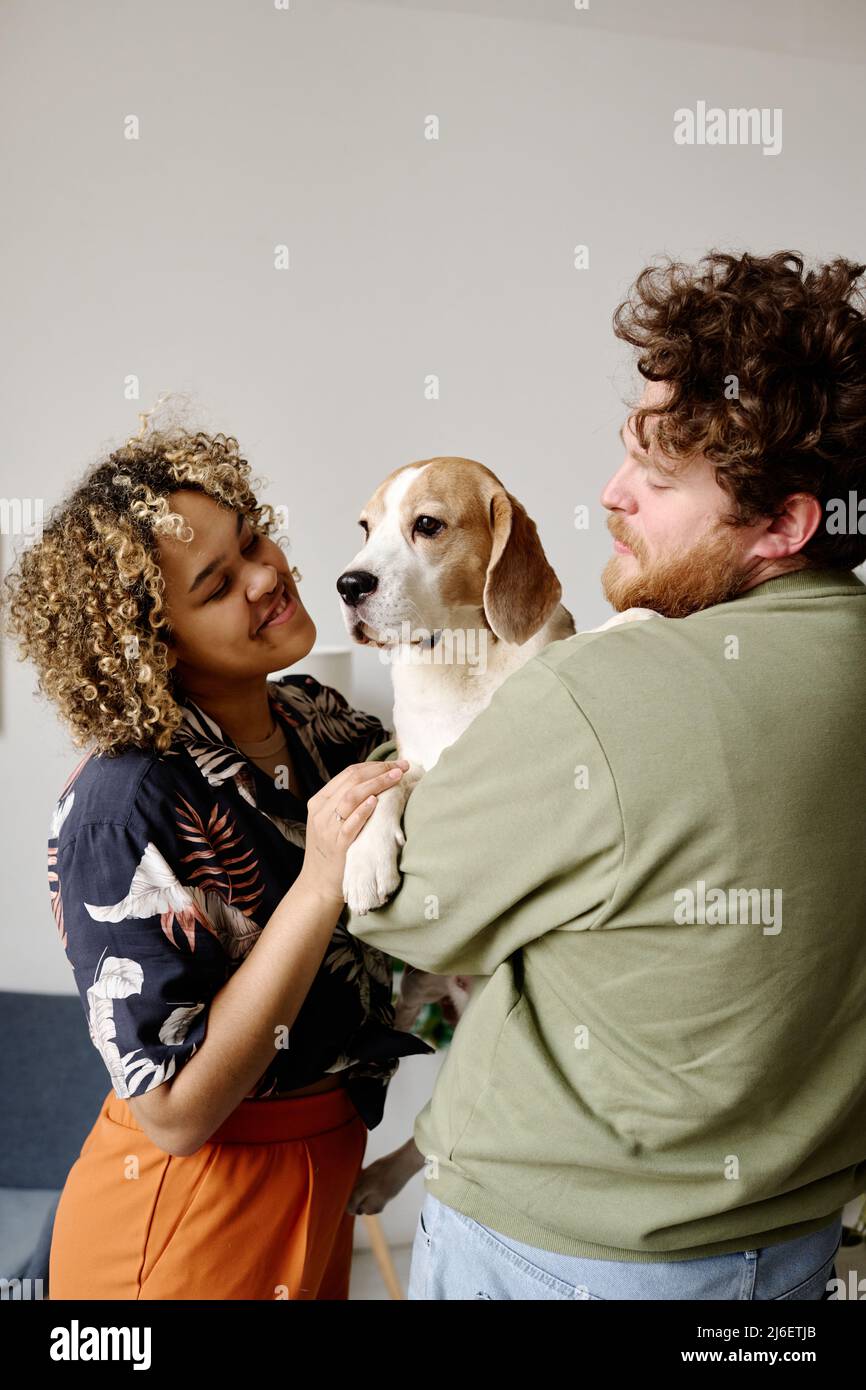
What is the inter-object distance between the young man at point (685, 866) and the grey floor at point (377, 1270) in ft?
5.19

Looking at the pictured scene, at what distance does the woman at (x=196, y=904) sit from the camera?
4.00ft

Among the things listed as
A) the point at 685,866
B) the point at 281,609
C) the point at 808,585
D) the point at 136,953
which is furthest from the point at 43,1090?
the point at 808,585

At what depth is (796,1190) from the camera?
1061 millimetres

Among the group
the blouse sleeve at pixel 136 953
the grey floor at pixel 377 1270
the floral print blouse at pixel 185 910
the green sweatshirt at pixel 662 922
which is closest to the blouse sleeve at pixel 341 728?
the floral print blouse at pixel 185 910

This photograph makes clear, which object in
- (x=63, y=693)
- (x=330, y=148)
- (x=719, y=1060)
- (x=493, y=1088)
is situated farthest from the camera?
(x=330, y=148)

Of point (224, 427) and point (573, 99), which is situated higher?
point (573, 99)

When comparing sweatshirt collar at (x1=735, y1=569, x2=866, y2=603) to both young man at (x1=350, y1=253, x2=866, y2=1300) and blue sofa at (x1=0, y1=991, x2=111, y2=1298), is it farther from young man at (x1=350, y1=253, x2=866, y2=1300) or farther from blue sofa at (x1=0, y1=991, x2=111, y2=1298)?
blue sofa at (x1=0, y1=991, x2=111, y2=1298)

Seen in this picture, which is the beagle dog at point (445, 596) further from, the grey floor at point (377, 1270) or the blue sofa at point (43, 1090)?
the grey floor at point (377, 1270)

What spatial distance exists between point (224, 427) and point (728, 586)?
5.62ft

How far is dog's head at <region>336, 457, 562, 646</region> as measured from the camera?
4.60ft

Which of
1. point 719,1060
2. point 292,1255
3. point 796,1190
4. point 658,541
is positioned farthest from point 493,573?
point 292,1255

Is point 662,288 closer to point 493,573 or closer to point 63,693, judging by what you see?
point 493,573

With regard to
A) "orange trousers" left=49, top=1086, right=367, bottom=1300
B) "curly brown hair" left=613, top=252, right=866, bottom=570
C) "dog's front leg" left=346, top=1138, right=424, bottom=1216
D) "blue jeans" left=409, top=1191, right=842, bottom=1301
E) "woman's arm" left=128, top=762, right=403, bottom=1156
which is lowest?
"dog's front leg" left=346, top=1138, right=424, bottom=1216

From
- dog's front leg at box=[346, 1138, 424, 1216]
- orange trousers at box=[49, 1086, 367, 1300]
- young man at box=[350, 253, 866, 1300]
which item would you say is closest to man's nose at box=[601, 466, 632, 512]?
young man at box=[350, 253, 866, 1300]
